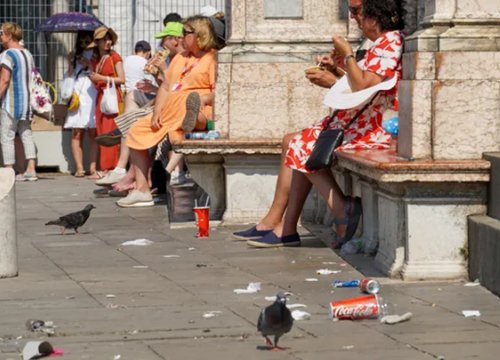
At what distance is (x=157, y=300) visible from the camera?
8.97 meters

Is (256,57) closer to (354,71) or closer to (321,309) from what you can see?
(354,71)

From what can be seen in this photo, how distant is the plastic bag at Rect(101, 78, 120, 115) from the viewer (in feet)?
64.6

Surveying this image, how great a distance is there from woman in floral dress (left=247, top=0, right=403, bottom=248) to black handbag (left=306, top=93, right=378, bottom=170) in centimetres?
4

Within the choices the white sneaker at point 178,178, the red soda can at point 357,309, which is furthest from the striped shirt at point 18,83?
the red soda can at point 357,309

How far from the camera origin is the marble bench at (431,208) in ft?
30.6

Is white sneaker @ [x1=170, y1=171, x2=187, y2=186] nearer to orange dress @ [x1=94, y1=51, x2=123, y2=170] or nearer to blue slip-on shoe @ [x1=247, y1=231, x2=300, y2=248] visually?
blue slip-on shoe @ [x1=247, y1=231, x2=300, y2=248]

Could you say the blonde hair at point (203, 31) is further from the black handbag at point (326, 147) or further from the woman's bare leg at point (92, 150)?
the woman's bare leg at point (92, 150)

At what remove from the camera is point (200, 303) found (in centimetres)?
881

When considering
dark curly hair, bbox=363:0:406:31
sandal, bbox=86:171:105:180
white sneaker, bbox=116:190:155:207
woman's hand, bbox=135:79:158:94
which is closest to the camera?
dark curly hair, bbox=363:0:406:31

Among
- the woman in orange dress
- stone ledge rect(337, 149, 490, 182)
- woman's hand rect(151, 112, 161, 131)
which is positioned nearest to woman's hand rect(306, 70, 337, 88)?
stone ledge rect(337, 149, 490, 182)

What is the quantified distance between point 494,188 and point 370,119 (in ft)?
6.03

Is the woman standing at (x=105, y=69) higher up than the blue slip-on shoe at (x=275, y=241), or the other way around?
the woman standing at (x=105, y=69)

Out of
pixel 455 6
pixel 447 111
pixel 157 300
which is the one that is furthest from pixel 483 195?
pixel 157 300

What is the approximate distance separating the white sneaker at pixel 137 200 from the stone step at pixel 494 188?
254 inches
